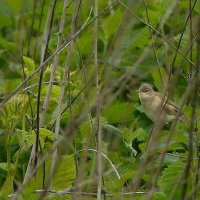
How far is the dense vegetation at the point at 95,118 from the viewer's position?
2.80 m

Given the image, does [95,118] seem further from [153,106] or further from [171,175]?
[153,106]

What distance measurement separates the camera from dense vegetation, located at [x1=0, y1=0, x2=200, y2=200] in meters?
2.80

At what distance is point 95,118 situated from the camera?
402cm

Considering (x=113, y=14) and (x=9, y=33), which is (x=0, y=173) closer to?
(x=113, y=14)

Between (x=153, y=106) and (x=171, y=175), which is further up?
(x=153, y=106)

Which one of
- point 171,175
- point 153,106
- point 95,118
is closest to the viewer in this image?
point 171,175

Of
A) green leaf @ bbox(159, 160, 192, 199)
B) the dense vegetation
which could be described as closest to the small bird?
the dense vegetation

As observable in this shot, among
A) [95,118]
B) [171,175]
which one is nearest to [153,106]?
[95,118]

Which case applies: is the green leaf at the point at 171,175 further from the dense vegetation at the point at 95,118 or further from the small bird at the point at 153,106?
the small bird at the point at 153,106

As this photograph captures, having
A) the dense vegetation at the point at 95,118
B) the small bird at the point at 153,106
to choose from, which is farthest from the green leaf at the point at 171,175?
the small bird at the point at 153,106

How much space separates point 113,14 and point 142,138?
4.45 feet

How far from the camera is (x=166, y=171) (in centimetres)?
371

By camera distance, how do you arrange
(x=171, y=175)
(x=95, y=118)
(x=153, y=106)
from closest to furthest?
(x=171, y=175), (x=95, y=118), (x=153, y=106)

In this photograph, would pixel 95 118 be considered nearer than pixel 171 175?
No
